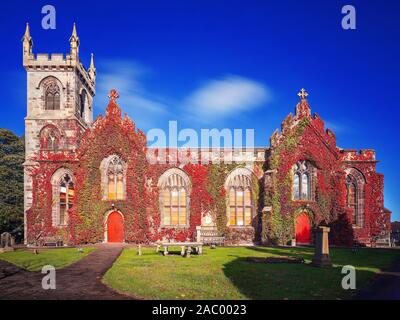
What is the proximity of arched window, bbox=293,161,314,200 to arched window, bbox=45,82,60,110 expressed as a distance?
84.4 ft

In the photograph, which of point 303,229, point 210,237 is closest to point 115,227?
point 210,237

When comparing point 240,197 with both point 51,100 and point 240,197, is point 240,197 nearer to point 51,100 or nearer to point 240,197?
point 240,197

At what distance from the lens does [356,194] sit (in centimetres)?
2898

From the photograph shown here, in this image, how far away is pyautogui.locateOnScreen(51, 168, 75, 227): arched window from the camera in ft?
93.4

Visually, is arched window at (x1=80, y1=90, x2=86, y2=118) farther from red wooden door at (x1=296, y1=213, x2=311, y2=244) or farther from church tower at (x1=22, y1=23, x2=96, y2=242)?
red wooden door at (x1=296, y1=213, x2=311, y2=244)

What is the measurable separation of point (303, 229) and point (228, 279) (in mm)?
17253

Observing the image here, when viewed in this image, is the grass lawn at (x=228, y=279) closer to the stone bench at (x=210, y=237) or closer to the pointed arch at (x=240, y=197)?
the stone bench at (x=210, y=237)

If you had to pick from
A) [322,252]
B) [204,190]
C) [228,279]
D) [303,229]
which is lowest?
[303,229]

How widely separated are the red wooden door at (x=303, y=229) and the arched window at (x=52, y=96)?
27301 mm

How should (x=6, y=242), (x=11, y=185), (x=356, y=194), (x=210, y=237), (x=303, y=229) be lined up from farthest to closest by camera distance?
1. (x=11, y=185)
2. (x=356, y=194)
3. (x=303, y=229)
4. (x=210, y=237)
5. (x=6, y=242)

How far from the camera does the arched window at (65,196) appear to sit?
28712 mm

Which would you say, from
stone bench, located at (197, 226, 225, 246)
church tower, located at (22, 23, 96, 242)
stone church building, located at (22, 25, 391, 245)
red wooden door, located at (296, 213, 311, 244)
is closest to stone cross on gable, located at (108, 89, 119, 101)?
stone church building, located at (22, 25, 391, 245)
